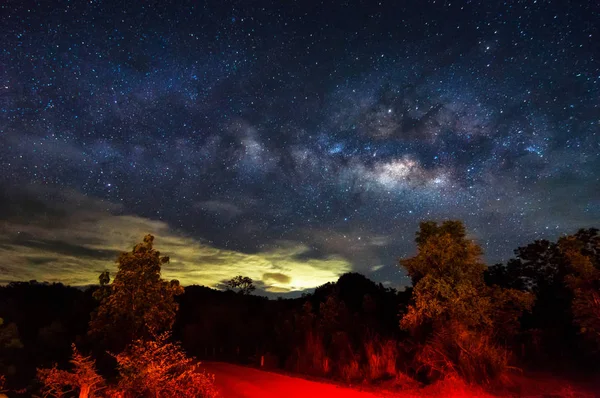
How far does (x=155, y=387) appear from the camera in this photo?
9.25 m

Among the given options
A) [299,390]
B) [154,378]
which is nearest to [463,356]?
[299,390]

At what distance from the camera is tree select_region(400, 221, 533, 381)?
45.4 feet

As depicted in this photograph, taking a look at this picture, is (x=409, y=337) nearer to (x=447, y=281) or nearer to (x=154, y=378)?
(x=447, y=281)

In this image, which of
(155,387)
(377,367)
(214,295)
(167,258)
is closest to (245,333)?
(167,258)

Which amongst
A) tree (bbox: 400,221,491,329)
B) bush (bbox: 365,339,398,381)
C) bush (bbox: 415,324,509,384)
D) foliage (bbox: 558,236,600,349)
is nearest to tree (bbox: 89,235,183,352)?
bush (bbox: 365,339,398,381)

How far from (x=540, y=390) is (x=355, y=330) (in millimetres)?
12969

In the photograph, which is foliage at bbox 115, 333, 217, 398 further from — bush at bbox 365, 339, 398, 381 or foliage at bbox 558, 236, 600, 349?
foliage at bbox 558, 236, 600, 349

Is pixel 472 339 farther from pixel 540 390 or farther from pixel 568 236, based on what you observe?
pixel 568 236

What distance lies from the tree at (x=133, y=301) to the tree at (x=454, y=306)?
413 inches

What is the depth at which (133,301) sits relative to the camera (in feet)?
59.9

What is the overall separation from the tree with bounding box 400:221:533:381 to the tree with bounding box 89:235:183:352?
10.5 metres

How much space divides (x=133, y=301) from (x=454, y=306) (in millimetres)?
13067

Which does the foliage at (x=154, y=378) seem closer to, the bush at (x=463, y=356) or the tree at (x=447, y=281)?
the bush at (x=463, y=356)

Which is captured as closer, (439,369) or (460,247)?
(439,369)
